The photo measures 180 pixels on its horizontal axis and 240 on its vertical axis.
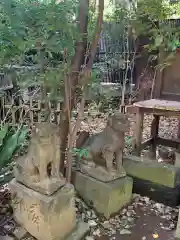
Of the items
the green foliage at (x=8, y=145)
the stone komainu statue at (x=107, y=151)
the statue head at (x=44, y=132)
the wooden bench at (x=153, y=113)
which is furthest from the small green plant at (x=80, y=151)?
the wooden bench at (x=153, y=113)

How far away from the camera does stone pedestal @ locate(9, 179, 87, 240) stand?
152 centimetres

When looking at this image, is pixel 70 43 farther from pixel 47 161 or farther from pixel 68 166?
pixel 68 166

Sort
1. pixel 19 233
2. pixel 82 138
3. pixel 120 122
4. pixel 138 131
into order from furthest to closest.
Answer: pixel 138 131 < pixel 82 138 < pixel 120 122 < pixel 19 233

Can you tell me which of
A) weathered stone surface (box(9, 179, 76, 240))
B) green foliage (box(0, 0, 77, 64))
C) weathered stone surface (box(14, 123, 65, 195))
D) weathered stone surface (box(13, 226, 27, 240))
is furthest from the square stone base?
green foliage (box(0, 0, 77, 64))

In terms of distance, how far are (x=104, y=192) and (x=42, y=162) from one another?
0.63 metres

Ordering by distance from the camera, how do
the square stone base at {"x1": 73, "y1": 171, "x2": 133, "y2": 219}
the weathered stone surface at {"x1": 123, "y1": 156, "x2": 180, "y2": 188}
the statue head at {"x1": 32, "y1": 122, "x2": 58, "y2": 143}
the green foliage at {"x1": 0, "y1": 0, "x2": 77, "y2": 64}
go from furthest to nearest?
the weathered stone surface at {"x1": 123, "y1": 156, "x2": 180, "y2": 188}
the square stone base at {"x1": 73, "y1": 171, "x2": 133, "y2": 219}
the statue head at {"x1": 32, "y1": 122, "x2": 58, "y2": 143}
the green foliage at {"x1": 0, "y1": 0, "x2": 77, "y2": 64}

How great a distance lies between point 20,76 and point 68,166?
0.70 metres

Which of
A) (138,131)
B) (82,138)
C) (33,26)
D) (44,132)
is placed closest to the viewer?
(33,26)

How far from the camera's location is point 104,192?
6.22ft

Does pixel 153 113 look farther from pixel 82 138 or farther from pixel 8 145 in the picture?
pixel 8 145

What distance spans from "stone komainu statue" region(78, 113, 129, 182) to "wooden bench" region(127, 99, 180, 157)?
783 mm

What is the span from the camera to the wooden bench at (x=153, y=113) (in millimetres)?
2506

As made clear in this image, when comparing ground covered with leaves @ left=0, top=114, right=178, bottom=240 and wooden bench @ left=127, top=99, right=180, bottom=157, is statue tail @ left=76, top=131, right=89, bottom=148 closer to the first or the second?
ground covered with leaves @ left=0, top=114, right=178, bottom=240

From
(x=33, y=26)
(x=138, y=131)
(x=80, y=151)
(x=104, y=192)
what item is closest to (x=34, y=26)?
(x=33, y=26)
